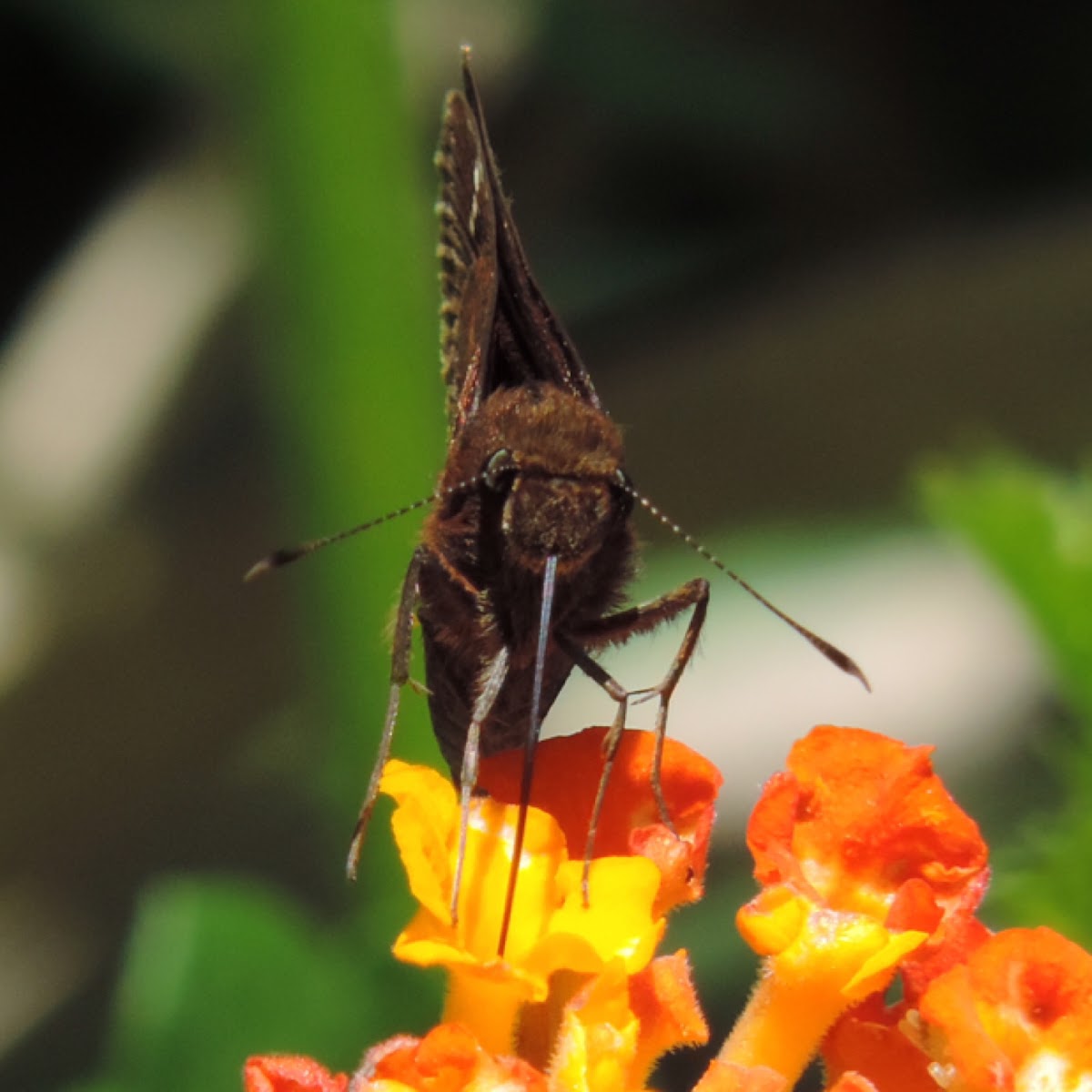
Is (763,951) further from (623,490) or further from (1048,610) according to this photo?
(1048,610)

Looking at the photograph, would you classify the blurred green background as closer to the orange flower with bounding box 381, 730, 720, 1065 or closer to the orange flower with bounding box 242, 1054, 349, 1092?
the orange flower with bounding box 381, 730, 720, 1065

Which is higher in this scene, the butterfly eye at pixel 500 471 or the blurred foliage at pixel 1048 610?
the butterfly eye at pixel 500 471

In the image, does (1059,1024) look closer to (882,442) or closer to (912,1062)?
(912,1062)

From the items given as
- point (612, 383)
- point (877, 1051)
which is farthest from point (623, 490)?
point (612, 383)

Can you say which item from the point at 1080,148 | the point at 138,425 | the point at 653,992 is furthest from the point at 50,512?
the point at 653,992

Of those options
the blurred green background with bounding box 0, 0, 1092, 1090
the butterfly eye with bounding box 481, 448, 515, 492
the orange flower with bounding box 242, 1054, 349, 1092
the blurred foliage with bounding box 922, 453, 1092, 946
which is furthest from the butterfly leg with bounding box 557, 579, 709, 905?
the blurred green background with bounding box 0, 0, 1092, 1090

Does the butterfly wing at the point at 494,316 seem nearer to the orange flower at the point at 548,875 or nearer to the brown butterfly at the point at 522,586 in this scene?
the brown butterfly at the point at 522,586

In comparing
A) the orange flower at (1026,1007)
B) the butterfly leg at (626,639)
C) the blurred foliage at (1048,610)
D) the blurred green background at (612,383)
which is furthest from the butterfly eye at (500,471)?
the blurred green background at (612,383)
